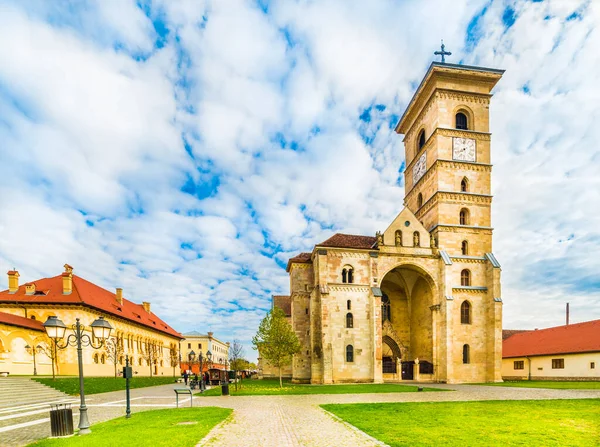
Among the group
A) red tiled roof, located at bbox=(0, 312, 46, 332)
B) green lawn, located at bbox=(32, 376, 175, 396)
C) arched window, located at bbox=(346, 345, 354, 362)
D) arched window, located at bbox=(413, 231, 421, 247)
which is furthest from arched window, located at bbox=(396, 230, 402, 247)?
red tiled roof, located at bbox=(0, 312, 46, 332)

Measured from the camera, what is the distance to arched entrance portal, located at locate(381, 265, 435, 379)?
3647 cm

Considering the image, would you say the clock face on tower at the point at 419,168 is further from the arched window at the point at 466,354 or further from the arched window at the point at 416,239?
the arched window at the point at 466,354

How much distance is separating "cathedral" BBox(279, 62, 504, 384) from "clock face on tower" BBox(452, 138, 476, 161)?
4.2 inches

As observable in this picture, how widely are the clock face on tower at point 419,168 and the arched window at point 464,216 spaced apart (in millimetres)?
6396

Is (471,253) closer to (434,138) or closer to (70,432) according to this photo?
(434,138)

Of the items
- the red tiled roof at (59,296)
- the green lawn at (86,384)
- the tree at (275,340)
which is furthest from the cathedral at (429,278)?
the red tiled roof at (59,296)

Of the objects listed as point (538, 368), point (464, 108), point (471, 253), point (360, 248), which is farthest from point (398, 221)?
point (538, 368)

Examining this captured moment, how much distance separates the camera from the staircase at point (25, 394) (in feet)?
65.5

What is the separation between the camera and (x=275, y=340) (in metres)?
29.2

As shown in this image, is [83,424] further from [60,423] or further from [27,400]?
[27,400]

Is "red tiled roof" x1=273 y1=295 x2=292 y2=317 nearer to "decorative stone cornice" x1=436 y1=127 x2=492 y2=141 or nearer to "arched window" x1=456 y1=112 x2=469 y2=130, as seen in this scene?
"decorative stone cornice" x1=436 y1=127 x2=492 y2=141

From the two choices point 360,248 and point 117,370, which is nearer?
point 360,248

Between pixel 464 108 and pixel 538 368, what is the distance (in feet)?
98.3

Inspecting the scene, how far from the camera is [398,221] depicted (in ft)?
119
